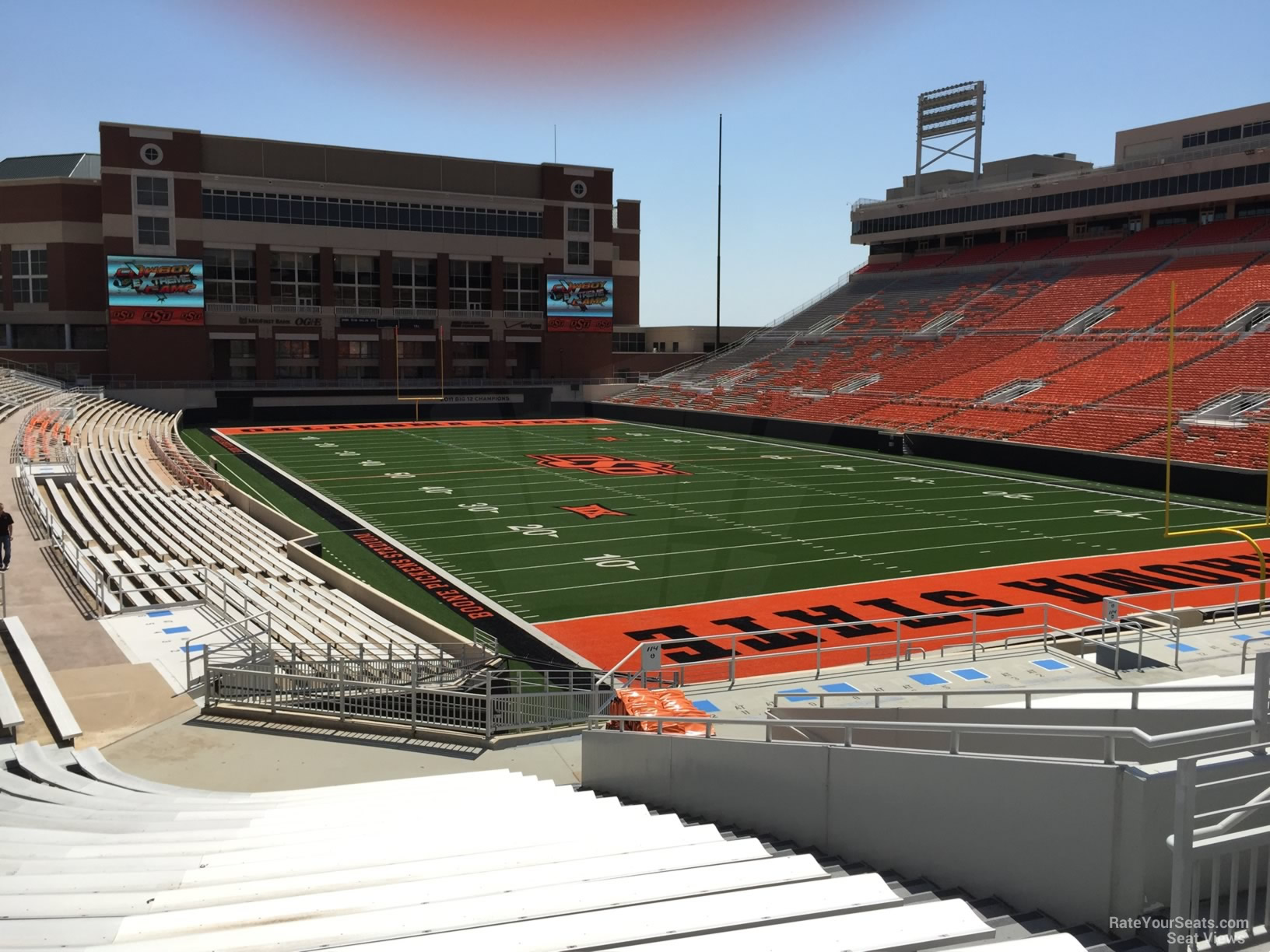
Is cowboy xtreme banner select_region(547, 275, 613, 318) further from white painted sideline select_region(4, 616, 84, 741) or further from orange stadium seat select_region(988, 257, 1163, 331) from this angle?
white painted sideline select_region(4, 616, 84, 741)

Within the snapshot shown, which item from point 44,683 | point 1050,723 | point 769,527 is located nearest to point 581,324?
point 769,527

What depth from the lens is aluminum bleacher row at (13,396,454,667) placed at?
1366cm

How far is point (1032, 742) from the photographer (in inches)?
218

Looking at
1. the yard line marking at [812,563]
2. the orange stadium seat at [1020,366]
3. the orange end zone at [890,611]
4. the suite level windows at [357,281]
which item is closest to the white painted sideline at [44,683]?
the orange end zone at [890,611]

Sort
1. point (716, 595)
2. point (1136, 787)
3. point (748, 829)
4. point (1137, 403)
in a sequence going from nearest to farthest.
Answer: point (1136, 787)
point (748, 829)
point (716, 595)
point (1137, 403)

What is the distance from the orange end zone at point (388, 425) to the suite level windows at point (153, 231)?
11.3 metres

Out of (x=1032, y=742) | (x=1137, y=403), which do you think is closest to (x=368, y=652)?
(x=1032, y=742)

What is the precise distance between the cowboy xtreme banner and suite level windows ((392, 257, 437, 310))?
22.4ft

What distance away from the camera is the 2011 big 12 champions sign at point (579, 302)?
62250 mm

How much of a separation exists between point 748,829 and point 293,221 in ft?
182

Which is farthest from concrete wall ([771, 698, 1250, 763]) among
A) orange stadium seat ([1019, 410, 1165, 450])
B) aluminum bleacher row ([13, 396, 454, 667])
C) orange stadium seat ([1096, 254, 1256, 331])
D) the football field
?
orange stadium seat ([1096, 254, 1256, 331])

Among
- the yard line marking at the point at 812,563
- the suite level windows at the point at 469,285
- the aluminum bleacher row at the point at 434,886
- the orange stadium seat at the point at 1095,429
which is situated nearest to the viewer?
the aluminum bleacher row at the point at 434,886

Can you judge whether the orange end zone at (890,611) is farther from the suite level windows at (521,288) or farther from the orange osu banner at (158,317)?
the suite level windows at (521,288)

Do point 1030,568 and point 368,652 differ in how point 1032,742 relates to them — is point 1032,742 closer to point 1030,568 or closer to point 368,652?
point 368,652
